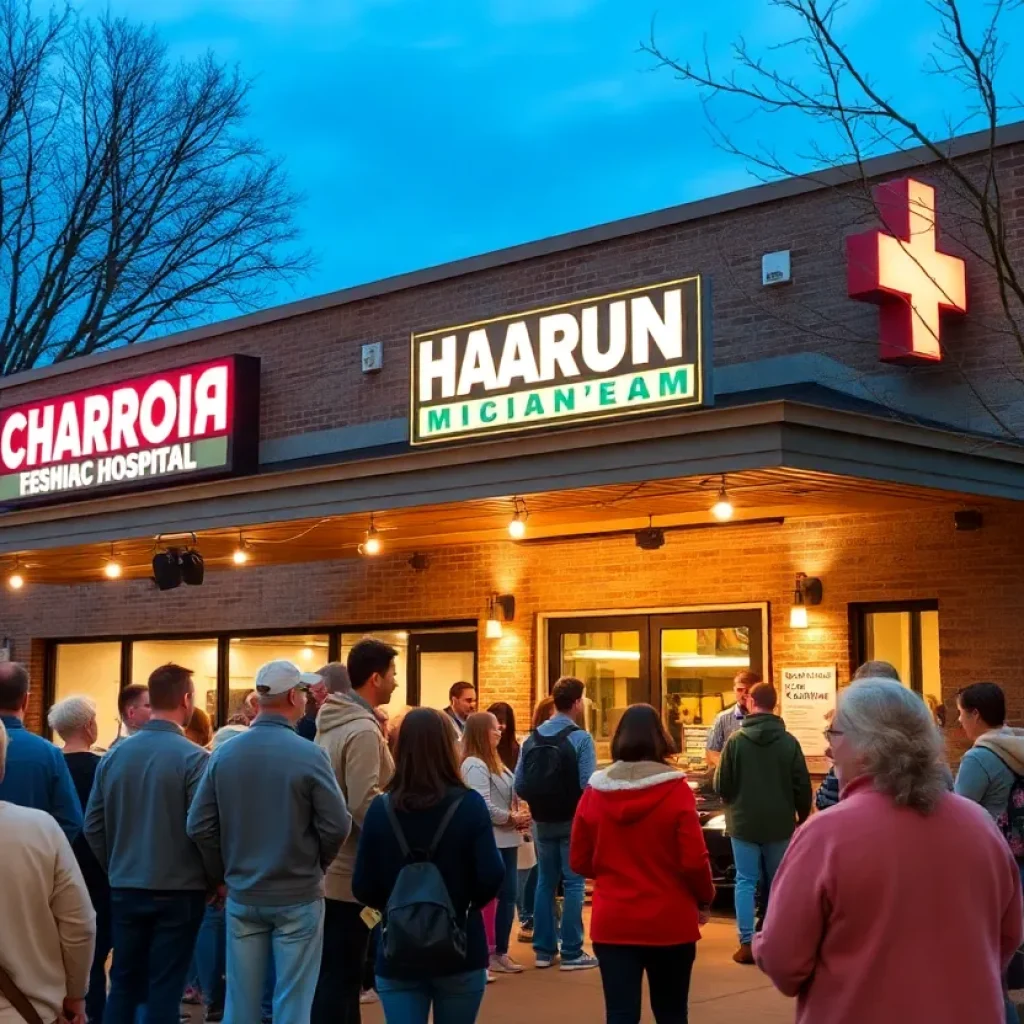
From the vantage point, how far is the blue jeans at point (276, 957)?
662 centimetres

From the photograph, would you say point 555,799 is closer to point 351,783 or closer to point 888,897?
point 351,783

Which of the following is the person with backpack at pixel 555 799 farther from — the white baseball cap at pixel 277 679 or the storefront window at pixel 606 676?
the storefront window at pixel 606 676

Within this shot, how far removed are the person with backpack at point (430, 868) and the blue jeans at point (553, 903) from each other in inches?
174

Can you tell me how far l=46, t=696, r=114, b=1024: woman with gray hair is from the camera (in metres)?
7.61

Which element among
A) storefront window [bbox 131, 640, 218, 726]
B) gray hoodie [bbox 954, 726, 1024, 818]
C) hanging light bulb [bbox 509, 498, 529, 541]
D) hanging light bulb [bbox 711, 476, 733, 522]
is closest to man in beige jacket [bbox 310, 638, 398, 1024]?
gray hoodie [bbox 954, 726, 1024, 818]

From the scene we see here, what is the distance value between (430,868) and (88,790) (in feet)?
10.7

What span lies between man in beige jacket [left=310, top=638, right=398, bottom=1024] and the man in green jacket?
3.69 meters

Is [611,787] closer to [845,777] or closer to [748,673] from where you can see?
[845,777]

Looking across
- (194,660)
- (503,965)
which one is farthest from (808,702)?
(194,660)

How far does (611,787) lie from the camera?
641cm

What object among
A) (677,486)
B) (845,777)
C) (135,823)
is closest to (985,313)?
(677,486)

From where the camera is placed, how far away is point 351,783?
725 centimetres

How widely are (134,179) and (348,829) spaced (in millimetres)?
33360

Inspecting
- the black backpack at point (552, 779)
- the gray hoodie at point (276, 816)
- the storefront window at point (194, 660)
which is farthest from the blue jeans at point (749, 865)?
the storefront window at point (194, 660)
